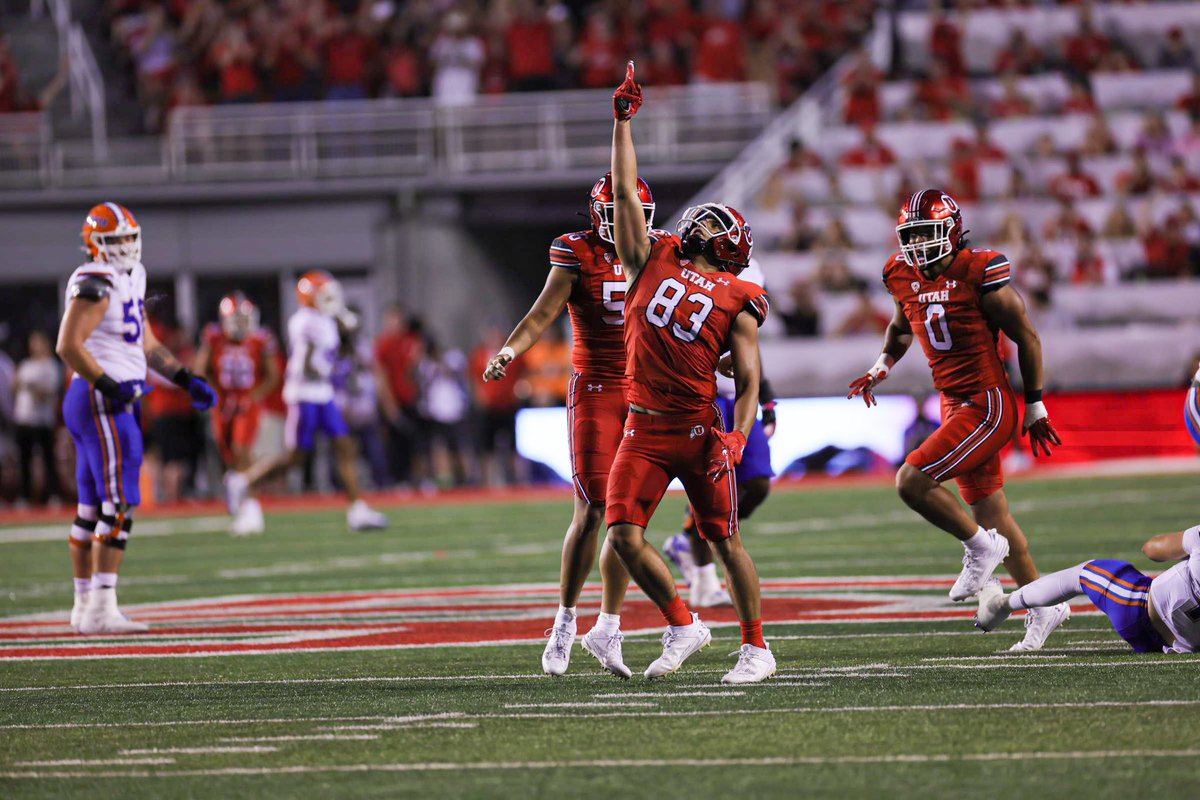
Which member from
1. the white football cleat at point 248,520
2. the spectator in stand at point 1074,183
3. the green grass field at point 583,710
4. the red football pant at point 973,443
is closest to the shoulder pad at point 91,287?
the green grass field at point 583,710

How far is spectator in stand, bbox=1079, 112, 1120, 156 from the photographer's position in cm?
2466

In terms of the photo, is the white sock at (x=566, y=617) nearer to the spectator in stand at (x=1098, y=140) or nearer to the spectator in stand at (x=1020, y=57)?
the spectator in stand at (x=1098, y=140)

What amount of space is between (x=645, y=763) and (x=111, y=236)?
18.2ft

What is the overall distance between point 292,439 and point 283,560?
123 inches

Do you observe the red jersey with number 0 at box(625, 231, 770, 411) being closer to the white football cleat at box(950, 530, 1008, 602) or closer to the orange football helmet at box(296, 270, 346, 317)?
the white football cleat at box(950, 530, 1008, 602)

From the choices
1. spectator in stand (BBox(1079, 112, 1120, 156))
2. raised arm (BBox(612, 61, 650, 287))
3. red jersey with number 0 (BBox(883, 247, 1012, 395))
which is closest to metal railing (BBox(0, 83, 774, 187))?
spectator in stand (BBox(1079, 112, 1120, 156))

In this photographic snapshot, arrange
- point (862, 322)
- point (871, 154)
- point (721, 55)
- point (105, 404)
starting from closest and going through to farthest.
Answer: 1. point (105, 404)
2. point (862, 322)
3. point (871, 154)
4. point (721, 55)

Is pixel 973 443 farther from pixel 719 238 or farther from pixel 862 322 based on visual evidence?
pixel 862 322

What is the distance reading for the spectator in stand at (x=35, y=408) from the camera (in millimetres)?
21812

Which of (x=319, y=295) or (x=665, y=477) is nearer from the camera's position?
(x=665, y=477)

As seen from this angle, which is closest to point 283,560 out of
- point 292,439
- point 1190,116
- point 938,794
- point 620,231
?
point 292,439

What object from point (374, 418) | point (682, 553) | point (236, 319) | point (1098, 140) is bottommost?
point (682, 553)

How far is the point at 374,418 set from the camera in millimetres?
22141

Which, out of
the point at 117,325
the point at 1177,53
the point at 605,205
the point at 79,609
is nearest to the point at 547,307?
the point at 605,205
